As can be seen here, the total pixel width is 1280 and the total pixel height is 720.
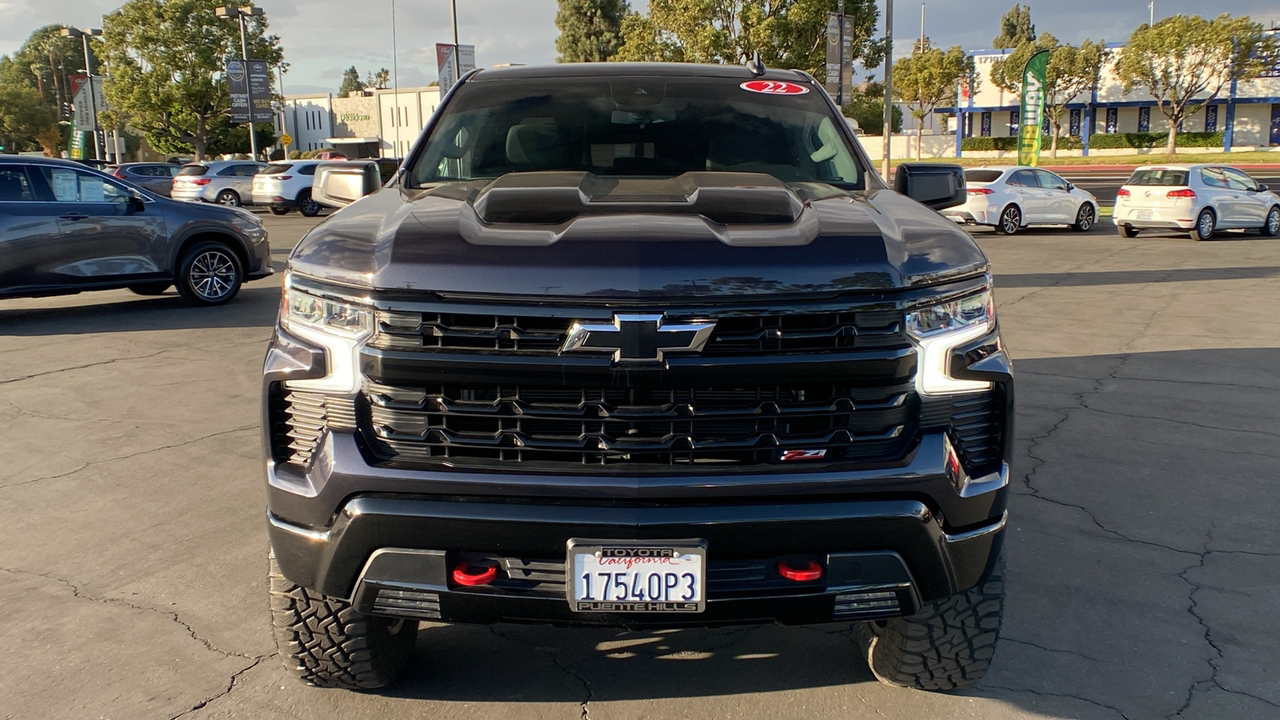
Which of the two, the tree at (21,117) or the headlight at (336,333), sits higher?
the tree at (21,117)

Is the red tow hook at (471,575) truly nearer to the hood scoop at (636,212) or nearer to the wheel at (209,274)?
the hood scoop at (636,212)

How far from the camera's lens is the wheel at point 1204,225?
1980 centimetres

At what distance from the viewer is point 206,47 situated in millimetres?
58406

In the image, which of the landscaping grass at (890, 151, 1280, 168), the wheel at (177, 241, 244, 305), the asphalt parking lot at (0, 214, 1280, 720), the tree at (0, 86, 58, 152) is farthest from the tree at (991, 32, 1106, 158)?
the tree at (0, 86, 58, 152)

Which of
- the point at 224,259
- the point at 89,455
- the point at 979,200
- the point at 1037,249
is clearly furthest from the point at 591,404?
the point at 979,200

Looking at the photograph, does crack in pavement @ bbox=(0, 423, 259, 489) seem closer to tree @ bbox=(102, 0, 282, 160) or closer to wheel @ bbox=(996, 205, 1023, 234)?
wheel @ bbox=(996, 205, 1023, 234)

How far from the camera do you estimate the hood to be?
257 cm

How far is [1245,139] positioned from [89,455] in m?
68.9

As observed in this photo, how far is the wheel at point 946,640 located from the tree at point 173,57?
62.4m

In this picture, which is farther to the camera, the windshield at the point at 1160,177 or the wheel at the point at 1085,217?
the wheel at the point at 1085,217

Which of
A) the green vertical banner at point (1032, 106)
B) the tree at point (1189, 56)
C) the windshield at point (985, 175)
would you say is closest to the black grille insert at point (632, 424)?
the windshield at point (985, 175)

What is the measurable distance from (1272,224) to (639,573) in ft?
74.7

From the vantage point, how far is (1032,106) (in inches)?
1276

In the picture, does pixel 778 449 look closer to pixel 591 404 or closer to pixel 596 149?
pixel 591 404
